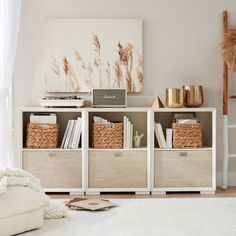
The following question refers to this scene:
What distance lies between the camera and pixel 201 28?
16.4 feet

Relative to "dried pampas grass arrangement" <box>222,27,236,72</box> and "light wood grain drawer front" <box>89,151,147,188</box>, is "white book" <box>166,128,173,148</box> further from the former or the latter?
"dried pampas grass arrangement" <box>222,27,236,72</box>

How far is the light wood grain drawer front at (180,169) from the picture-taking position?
4.67 metres

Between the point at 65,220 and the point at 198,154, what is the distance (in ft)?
6.47

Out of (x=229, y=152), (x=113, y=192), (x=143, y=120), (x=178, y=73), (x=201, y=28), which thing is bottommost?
(x=113, y=192)

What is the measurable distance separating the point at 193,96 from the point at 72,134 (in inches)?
46.8

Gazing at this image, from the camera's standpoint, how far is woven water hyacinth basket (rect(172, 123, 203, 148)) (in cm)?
470

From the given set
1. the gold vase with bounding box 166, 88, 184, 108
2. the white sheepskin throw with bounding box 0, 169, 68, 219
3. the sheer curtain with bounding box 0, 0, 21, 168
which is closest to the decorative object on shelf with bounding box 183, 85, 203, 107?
the gold vase with bounding box 166, 88, 184, 108

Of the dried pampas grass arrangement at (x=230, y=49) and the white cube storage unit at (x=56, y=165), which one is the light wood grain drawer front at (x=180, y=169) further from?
the dried pampas grass arrangement at (x=230, y=49)

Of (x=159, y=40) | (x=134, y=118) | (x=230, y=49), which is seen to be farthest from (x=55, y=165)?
(x=230, y=49)

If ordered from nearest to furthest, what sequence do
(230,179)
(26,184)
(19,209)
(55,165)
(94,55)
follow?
(19,209) < (26,184) < (55,165) < (94,55) < (230,179)

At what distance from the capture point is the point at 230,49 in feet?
15.6

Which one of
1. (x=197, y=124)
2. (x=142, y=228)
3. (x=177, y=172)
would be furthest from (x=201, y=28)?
(x=142, y=228)

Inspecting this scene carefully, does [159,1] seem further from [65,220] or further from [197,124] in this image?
A: [65,220]

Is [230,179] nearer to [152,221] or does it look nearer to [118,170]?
[118,170]
